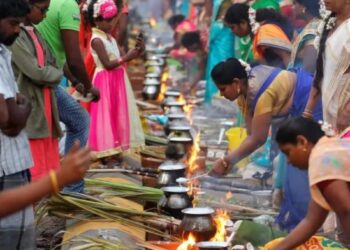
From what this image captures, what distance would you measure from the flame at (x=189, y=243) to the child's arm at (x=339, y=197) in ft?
4.00

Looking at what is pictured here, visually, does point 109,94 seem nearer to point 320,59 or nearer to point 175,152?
point 175,152

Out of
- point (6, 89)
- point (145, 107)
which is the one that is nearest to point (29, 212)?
point (6, 89)

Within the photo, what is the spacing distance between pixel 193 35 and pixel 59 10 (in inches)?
330

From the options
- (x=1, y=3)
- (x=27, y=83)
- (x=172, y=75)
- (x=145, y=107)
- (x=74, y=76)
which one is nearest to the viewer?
(x=1, y=3)

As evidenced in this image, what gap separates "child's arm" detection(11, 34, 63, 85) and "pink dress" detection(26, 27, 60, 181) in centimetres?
6

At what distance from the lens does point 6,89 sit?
5.07 m

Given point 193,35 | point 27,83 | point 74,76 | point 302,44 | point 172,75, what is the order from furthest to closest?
point 172,75 < point 193,35 < point 302,44 < point 74,76 < point 27,83

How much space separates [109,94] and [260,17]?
1.66 meters

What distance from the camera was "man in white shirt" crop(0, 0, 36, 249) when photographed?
5.06m

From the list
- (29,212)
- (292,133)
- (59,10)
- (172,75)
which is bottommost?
(172,75)

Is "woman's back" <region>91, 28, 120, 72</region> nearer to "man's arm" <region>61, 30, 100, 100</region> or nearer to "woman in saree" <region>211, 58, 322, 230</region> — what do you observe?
"man's arm" <region>61, 30, 100, 100</region>

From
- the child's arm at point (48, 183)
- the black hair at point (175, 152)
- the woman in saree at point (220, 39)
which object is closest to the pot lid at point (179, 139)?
the black hair at point (175, 152)

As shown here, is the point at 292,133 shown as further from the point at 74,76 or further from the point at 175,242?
the point at 74,76

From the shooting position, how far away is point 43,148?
6.64 m
